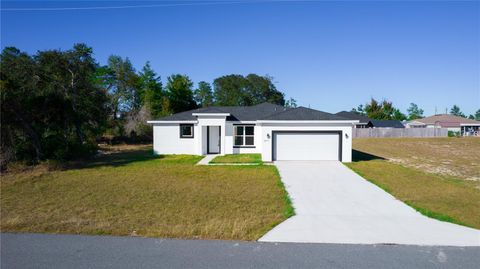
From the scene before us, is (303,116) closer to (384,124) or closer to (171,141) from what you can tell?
(171,141)

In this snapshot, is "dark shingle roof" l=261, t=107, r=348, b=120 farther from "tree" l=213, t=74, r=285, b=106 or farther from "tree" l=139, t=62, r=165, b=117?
"tree" l=213, t=74, r=285, b=106

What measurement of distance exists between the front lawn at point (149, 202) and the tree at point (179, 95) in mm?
31374

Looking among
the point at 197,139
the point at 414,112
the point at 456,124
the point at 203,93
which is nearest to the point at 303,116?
the point at 197,139

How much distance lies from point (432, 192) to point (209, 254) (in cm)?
886

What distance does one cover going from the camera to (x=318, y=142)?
1756 cm

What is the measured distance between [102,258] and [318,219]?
485 centimetres

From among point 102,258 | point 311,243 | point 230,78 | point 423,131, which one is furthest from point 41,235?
point 230,78

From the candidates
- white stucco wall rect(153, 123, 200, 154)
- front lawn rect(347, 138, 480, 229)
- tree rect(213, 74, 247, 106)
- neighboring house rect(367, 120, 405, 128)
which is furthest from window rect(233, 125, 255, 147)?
tree rect(213, 74, 247, 106)

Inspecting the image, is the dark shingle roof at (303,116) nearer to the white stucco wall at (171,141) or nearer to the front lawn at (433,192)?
the front lawn at (433,192)

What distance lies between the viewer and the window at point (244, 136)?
20969 millimetres

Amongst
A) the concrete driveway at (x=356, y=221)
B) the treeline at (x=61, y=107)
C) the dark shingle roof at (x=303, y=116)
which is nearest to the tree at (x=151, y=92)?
the treeline at (x=61, y=107)

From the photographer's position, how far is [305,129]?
1747 cm

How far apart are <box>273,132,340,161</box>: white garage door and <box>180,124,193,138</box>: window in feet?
22.1

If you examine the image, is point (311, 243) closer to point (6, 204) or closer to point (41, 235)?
point (41, 235)
